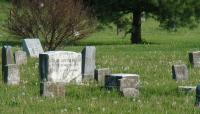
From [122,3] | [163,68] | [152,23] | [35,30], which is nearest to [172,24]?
[122,3]

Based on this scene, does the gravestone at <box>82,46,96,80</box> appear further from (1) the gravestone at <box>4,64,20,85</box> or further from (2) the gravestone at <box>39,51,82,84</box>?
(1) the gravestone at <box>4,64,20,85</box>

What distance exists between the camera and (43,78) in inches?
588

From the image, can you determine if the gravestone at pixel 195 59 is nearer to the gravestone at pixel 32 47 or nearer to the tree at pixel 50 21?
the gravestone at pixel 32 47

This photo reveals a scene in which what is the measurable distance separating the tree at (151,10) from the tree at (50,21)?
10.1 meters

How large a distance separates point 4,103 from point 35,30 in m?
19.9

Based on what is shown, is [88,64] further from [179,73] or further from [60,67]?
[179,73]

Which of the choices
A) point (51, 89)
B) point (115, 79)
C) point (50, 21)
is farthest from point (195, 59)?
point (50, 21)

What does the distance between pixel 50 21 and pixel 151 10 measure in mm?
15089

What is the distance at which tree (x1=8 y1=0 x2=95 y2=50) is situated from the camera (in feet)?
94.9

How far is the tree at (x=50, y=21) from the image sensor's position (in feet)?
94.9

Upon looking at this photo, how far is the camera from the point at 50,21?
29.8 metres

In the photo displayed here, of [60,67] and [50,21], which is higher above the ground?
[50,21]

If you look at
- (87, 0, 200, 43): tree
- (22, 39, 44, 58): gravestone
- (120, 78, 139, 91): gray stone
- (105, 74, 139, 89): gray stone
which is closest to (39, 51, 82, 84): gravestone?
(105, 74, 139, 89): gray stone

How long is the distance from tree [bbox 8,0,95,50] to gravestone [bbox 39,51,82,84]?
12.2 meters
